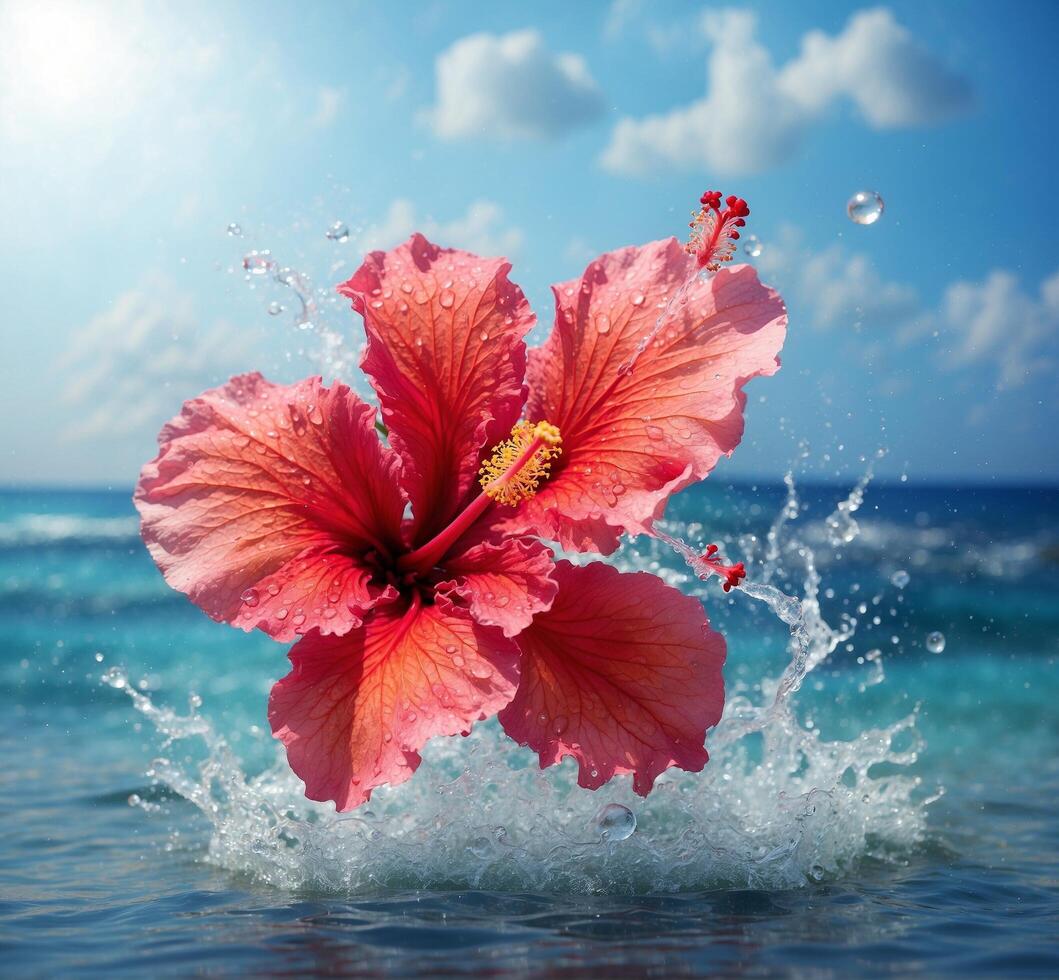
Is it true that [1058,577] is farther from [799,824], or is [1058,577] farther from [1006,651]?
[799,824]

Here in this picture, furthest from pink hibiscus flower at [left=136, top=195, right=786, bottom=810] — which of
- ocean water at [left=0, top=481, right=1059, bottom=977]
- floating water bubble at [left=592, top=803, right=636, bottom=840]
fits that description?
ocean water at [left=0, top=481, right=1059, bottom=977]

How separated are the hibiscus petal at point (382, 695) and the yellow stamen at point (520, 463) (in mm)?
284

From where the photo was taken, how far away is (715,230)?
2.41 m

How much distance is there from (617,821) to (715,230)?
4.51 feet

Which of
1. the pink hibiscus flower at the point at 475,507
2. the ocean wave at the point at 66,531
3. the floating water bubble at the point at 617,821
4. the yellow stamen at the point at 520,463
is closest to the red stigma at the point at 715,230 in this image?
the pink hibiscus flower at the point at 475,507

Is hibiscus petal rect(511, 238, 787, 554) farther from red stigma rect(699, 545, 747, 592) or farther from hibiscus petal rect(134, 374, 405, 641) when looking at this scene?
hibiscus petal rect(134, 374, 405, 641)

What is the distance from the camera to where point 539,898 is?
2.63 metres

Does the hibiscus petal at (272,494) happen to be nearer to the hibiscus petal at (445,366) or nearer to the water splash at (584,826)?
the hibiscus petal at (445,366)

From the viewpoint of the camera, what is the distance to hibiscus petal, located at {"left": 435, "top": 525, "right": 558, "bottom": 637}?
2242mm

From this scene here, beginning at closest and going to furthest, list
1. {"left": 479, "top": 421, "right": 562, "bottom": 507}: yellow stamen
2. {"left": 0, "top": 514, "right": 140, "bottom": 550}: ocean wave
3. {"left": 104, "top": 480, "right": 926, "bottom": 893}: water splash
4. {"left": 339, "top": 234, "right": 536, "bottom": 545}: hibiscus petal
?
{"left": 479, "top": 421, "right": 562, "bottom": 507}: yellow stamen < {"left": 339, "top": 234, "right": 536, "bottom": 545}: hibiscus petal < {"left": 104, "top": 480, "right": 926, "bottom": 893}: water splash < {"left": 0, "top": 514, "right": 140, "bottom": 550}: ocean wave

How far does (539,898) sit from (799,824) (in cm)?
73

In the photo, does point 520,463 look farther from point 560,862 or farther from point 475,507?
point 560,862

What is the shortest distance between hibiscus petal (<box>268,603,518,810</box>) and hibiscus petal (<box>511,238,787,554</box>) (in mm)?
309

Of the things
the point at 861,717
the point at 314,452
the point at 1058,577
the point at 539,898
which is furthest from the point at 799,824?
the point at 1058,577
